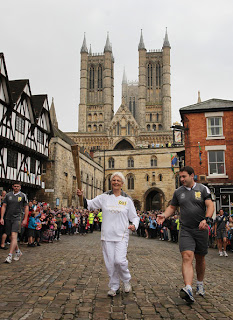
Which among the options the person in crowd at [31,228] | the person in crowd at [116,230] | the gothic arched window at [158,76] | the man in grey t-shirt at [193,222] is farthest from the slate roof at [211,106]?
the gothic arched window at [158,76]

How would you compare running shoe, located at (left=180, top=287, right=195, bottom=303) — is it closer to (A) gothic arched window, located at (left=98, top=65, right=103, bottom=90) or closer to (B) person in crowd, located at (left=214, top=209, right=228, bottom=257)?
(B) person in crowd, located at (left=214, top=209, right=228, bottom=257)

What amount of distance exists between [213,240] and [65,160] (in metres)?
19.5

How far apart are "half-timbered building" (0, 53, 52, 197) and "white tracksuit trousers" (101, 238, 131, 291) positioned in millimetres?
16251

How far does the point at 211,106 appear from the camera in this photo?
20.7m

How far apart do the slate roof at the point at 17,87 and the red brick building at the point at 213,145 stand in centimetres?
1156

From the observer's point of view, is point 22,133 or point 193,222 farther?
point 22,133

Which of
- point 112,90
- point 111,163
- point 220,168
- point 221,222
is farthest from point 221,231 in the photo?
point 112,90

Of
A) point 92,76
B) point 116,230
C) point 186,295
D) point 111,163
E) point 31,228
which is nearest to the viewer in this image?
point 186,295

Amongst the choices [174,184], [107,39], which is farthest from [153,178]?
[107,39]

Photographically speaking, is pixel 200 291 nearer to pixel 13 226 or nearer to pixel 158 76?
pixel 13 226

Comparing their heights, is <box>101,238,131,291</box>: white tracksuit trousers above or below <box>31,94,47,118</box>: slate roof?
below

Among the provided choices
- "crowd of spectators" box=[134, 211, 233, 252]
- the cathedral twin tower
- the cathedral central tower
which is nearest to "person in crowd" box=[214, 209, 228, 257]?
"crowd of spectators" box=[134, 211, 233, 252]

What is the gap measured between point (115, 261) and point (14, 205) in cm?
396

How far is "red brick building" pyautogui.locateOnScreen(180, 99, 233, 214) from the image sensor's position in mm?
19609
